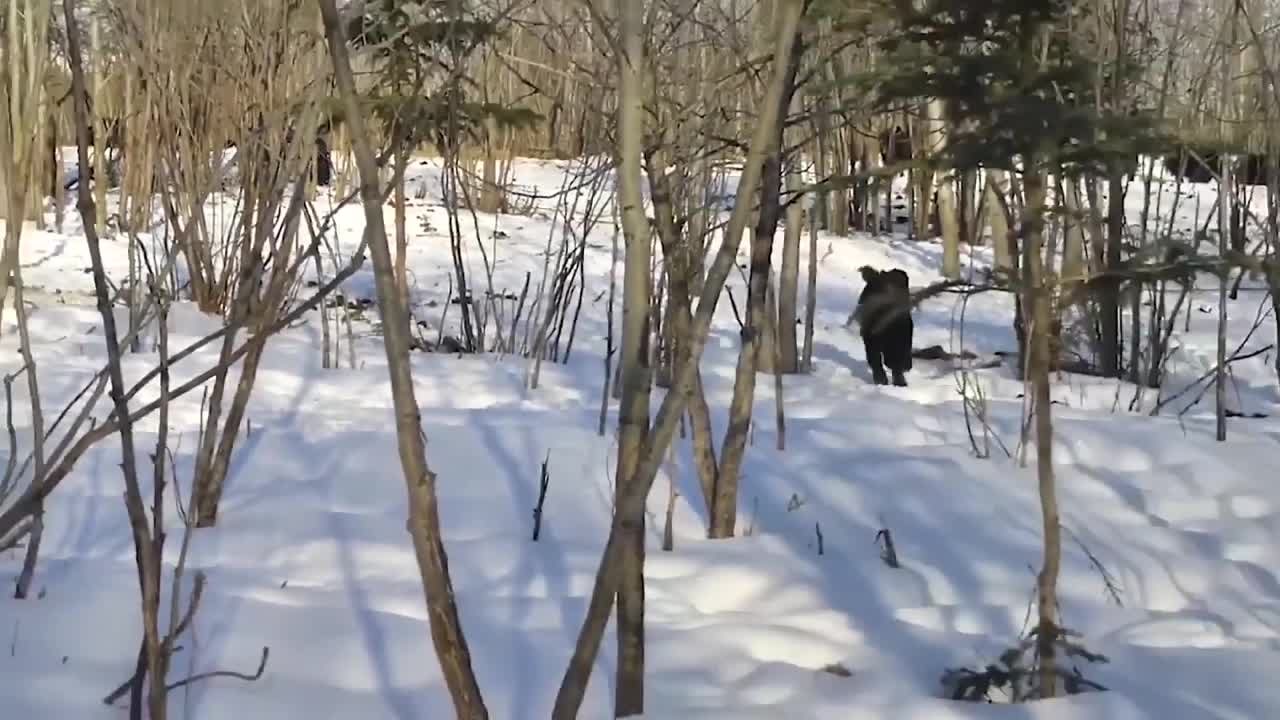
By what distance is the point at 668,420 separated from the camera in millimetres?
1993

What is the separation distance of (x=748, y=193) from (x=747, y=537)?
8.30 ft

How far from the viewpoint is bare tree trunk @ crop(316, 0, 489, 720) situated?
6.14ft

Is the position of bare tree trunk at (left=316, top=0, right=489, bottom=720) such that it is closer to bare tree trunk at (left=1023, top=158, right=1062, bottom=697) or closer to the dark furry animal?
bare tree trunk at (left=1023, top=158, right=1062, bottom=697)

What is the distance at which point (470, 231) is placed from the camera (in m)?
15.3

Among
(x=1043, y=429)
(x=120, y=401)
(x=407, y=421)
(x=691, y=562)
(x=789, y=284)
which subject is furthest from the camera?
(x=789, y=284)

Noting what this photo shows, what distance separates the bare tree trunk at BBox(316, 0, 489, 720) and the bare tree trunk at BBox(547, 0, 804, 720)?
170mm

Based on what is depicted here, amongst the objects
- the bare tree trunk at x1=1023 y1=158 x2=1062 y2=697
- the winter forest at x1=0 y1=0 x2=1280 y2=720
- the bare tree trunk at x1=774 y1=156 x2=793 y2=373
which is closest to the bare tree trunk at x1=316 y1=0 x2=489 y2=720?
the winter forest at x1=0 y1=0 x2=1280 y2=720

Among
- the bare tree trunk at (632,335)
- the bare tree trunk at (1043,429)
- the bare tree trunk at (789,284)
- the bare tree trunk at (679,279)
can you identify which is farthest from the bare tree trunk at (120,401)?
the bare tree trunk at (789,284)

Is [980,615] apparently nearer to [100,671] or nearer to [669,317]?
[669,317]

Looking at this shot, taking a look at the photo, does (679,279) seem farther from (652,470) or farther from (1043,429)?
(652,470)

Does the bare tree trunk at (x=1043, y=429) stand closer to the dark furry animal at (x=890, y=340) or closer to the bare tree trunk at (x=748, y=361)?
the bare tree trunk at (x=748, y=361)

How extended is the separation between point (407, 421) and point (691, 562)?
2.19 metres

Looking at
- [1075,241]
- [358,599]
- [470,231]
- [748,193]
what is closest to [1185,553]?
[358,599]

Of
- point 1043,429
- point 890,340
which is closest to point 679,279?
point 1043,429
